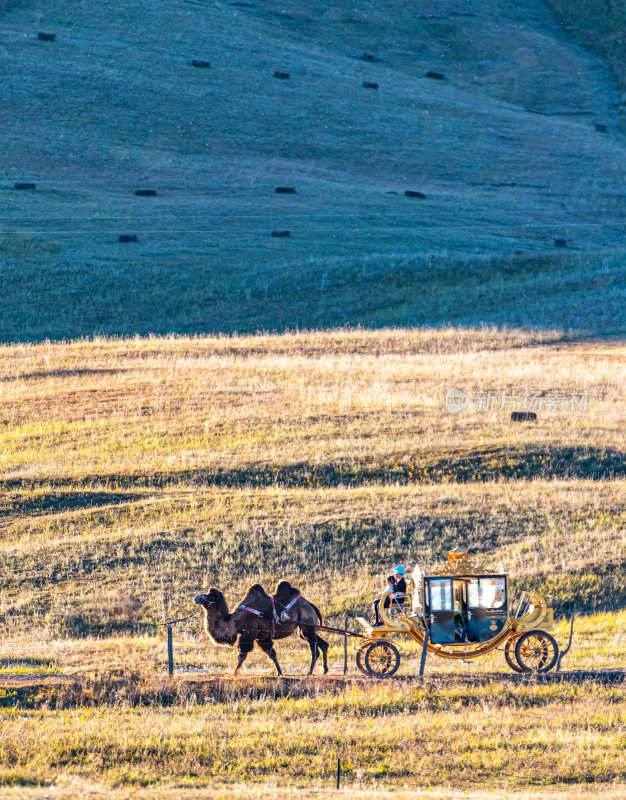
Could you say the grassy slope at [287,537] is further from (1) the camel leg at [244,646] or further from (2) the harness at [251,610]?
(2) the harness at [251,610]

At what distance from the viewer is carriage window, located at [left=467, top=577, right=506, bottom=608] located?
1577 centimetres

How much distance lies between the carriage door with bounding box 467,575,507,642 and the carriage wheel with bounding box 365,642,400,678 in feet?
3.53

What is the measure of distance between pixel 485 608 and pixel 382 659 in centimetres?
159

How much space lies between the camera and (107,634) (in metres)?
19.8

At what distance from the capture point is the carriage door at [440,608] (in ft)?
51.1

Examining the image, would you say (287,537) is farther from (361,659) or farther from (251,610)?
(251,610)

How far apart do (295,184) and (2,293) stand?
72.0 ft

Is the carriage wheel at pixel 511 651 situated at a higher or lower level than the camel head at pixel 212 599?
lower

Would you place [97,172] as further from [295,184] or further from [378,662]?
A: [378,662]

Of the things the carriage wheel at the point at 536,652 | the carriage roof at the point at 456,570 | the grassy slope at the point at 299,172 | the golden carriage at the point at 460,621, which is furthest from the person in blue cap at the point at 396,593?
the grassy slope at the point at 299,172

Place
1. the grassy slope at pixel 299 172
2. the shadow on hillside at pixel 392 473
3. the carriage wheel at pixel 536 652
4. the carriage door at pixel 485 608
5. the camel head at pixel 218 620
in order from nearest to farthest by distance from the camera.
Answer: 1. the camel head at pixel 218 620
2. the carriage door at pixel 485 608
3. the carriage wheel at pixel 536 652
4. the shadow on hillside at pixel 392 473
5. the grassy slope at pixel 299 172

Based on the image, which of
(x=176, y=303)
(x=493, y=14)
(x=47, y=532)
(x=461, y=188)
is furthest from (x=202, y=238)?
(x=493, y=14)

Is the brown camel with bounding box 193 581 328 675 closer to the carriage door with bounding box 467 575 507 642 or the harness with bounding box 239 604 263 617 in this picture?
the harness with bounding box 239 604 263 617

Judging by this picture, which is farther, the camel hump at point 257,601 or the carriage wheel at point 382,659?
the carriage wheel at point 382,659
